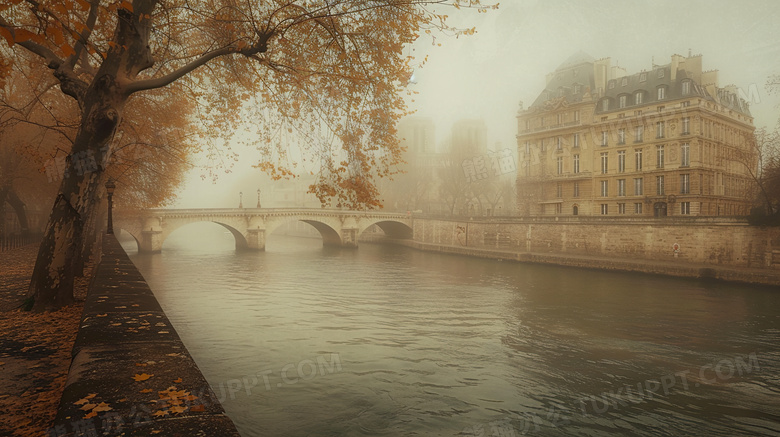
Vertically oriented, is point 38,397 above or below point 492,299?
above

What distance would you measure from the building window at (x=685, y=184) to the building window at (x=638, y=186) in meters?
2.82

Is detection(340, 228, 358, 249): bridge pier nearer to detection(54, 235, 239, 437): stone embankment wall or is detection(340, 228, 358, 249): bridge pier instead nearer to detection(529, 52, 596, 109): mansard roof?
detection(529, 52, 596, 109): mansard roof

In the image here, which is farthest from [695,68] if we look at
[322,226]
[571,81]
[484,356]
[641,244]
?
[484,356]

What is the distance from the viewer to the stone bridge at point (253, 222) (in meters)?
39.3

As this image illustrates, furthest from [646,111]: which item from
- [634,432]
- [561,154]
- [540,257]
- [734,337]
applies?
[634,432]

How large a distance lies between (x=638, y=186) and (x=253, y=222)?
103 ft

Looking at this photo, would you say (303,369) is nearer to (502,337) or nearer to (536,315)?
(502,337)

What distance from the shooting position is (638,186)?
4044 cm

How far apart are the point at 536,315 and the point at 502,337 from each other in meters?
3.84

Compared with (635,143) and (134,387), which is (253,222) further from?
(134,387)

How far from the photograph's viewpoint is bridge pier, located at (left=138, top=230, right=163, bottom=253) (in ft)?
129

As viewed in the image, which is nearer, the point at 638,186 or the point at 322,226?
the point at 638,186

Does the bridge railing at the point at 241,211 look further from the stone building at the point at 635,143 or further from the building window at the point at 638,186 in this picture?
the building window at the point at 638,186

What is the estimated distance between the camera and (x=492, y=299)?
21.2 metres
